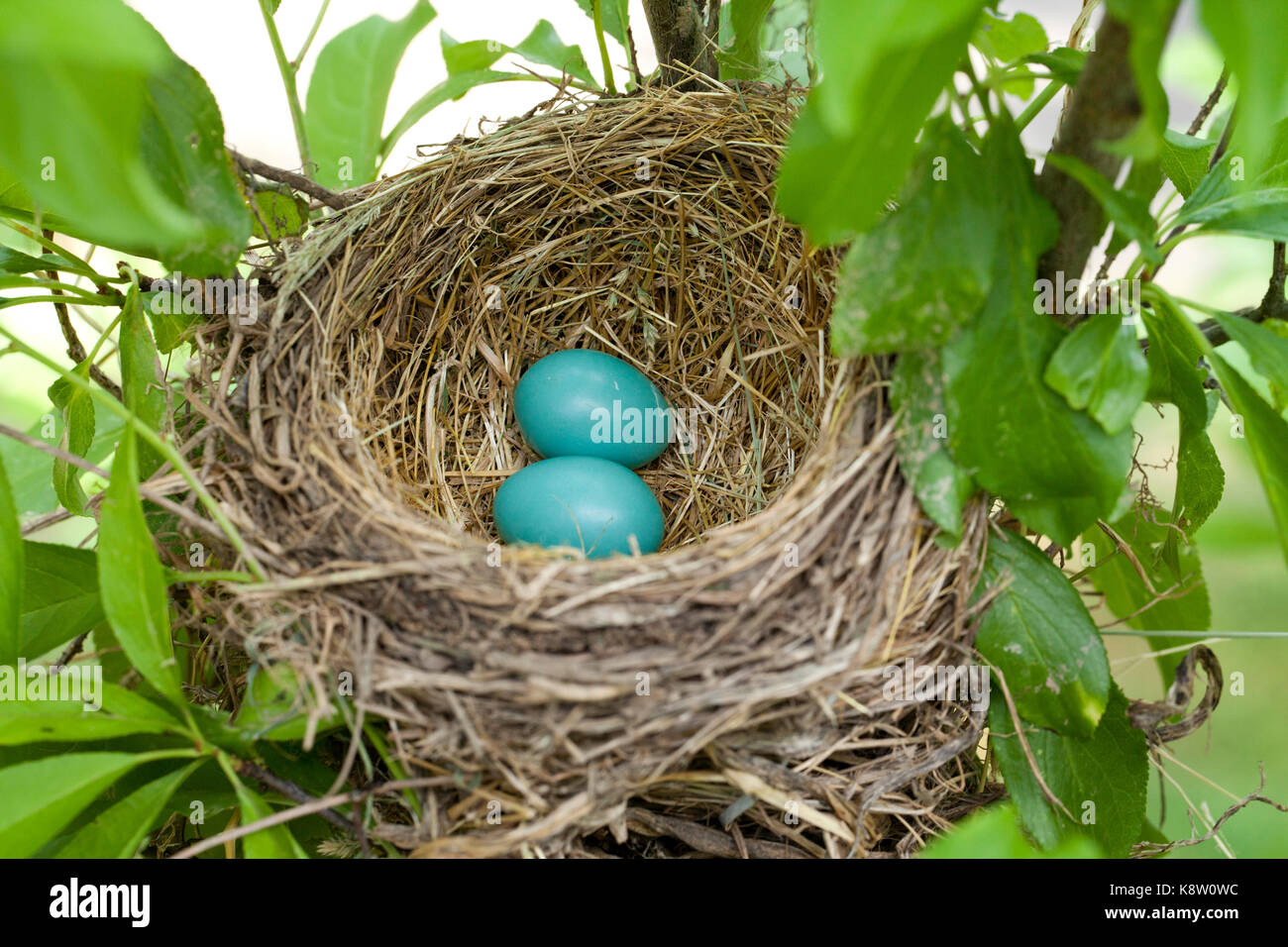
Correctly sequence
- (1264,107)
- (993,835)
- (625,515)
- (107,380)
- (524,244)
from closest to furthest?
(1264,107)
(993,835)
(107,380)
(625,515)
(524,244)

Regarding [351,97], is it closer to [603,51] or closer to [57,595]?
[603,51]

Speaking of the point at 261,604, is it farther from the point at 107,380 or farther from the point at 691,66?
the point at 691,66

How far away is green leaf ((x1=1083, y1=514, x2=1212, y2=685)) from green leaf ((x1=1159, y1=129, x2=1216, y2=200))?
0.33 metres

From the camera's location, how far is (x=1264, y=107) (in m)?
0.35

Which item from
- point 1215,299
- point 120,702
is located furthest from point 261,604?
point 1215,299

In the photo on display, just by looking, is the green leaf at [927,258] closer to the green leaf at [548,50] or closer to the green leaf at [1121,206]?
the green leaf at [1121,206]

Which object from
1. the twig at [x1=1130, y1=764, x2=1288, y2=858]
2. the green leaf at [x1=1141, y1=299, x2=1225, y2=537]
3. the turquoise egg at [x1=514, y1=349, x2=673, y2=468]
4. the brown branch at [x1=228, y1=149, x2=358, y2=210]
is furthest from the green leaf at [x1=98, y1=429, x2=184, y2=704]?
the twig at [x1=1130, y1=764, x2=1288, y2=858]

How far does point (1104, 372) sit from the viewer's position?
0.60 m

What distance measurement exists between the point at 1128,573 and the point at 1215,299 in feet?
1.72

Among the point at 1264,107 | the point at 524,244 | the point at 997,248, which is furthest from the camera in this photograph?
the point at 524,244

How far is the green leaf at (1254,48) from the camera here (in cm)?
35

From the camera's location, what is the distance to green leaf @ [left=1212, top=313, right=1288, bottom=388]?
2.14 ft

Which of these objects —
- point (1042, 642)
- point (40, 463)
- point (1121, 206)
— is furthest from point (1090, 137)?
point (40, 463)
